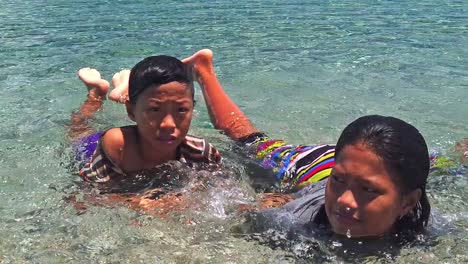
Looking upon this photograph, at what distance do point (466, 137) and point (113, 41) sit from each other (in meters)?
6.26

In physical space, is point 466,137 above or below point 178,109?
below

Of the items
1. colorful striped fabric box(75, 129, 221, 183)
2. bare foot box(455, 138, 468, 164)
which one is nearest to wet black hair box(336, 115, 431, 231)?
colorful striped fabric box(75, 129, 221, 183)

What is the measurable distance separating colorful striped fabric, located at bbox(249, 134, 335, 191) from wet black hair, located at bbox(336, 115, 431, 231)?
1.01m

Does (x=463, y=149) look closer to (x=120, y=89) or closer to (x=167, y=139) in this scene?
(x=167, y=139)

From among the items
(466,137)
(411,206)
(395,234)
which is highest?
(411,206)

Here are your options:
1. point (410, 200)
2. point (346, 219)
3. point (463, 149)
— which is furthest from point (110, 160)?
point (463, 149)

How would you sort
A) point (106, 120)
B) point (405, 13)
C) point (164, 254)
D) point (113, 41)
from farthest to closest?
point (405, 13) → point (113, 41) → point (106, 120) → point (164, 254)

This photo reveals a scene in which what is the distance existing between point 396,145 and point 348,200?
1.06 ft

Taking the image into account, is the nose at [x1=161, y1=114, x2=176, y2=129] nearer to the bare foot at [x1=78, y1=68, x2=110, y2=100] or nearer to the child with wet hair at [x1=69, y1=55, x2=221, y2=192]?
the child with wet hair at [x1=69, y1=55, x2=221, y2=192]

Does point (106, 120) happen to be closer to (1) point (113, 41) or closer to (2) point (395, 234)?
(2) point (395, 234)

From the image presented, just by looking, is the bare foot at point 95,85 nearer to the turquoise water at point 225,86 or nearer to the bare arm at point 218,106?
the turquoise water at point 225,86

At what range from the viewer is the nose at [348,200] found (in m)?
2.45

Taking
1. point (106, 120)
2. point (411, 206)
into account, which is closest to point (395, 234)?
point (411, 206)

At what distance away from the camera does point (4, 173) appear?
4043 mm
